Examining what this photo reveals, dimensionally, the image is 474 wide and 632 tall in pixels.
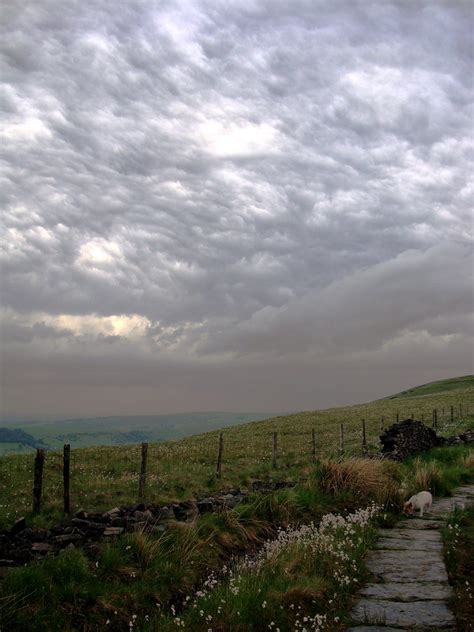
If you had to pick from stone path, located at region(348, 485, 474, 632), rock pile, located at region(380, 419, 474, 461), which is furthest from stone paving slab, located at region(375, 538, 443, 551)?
rock pile, located at region(380, 419, 474, 461)

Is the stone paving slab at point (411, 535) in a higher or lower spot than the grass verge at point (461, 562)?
lower

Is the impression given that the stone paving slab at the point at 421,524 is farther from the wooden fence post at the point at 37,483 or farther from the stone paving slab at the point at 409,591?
the wooden fence post at the point at 37,483

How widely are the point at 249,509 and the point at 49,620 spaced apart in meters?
6.05

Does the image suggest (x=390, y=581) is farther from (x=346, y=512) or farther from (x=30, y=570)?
(x=30, y=570)

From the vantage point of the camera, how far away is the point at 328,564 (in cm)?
937

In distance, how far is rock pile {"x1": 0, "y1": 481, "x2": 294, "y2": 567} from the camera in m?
10.2

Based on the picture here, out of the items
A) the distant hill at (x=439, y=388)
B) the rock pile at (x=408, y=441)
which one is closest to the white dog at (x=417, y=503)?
the rock pile at (x=408, y=441)

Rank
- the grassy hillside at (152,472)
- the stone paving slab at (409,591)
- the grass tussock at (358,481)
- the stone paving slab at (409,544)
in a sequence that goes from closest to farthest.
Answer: the stone paving slab at (409,591) < the stone paving slab at (409,544) < the grass tussock at (358,481) < the grassy hillside at (152,472)

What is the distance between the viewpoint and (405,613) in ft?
25.4

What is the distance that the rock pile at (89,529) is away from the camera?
10234 millimetres

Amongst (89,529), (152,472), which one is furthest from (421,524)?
(152,472)

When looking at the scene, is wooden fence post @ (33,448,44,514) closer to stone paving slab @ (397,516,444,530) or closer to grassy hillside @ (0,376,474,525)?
grassy hillside @ (0,376,474,525)

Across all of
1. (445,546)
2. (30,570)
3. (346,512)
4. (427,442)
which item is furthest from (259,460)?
(30,570)

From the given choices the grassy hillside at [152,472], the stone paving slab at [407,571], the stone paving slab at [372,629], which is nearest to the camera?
the stone paving slab at [372,629]
